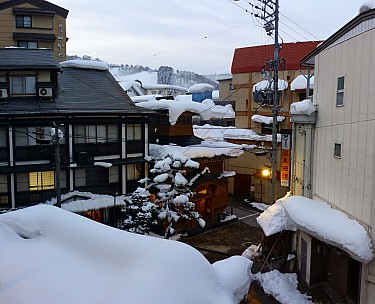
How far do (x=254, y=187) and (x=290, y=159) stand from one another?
14355mm

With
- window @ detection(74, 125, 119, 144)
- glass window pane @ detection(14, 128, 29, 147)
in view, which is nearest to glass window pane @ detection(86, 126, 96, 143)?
window @ detection(74, 125, 119, 144)

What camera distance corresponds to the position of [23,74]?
21969 millimetres

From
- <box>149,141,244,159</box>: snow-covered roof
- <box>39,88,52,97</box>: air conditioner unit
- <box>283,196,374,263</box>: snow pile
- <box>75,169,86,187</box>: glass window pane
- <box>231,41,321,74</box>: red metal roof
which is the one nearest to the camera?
<box>283,196,374,263</box>: snow pile

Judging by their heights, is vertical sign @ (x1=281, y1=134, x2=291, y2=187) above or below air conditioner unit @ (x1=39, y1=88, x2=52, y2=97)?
below

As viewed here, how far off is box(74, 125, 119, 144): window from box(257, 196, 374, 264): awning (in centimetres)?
1164

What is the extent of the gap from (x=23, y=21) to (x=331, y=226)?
35.3 metres

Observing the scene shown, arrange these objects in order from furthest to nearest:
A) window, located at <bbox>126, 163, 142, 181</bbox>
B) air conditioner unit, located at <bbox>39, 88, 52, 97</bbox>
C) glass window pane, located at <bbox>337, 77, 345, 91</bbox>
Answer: window, located at <bbox>126, 163, 142, 181</bbox> < air conditioner unit, located at <bbox>39, 88, 52, 97</bbox> < glass window pane, located at <bbox>337, 77, 345, 91</bbox>

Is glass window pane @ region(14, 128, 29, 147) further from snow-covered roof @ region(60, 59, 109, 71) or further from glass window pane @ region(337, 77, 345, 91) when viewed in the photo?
glass window pane @ region(337, 77, 345, 91)

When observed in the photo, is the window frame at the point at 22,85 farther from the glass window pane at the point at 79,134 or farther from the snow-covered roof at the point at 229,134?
the snow-covered roof at the point at 229,134

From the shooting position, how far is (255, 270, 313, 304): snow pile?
14422mm

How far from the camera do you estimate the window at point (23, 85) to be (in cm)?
2183

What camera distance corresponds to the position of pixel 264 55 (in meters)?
37.0

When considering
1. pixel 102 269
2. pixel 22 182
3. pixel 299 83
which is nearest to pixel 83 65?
pixel 22 182

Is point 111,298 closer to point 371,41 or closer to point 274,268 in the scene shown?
point 371,41
